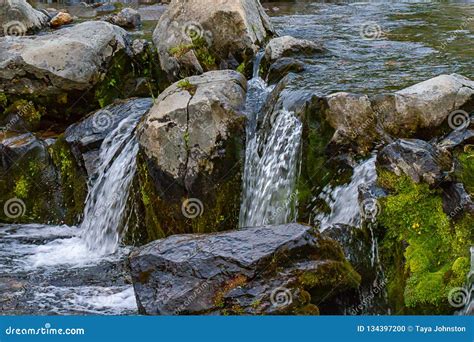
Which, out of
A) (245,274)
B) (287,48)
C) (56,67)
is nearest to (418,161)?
(245,274)

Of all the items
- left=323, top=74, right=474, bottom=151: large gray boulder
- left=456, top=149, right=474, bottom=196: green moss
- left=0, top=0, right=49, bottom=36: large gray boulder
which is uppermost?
left=0, top=0, right=49, bottom=36: large gray boulder

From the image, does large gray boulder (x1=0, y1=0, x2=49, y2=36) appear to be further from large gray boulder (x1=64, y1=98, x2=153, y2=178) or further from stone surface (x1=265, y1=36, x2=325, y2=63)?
stone surface (x1=265, y1=36, x2=325, y2=63)

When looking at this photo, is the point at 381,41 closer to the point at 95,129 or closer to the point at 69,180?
the point at 95,129

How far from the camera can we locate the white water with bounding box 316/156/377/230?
7.16m

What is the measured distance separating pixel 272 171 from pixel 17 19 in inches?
389

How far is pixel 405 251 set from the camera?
6.43 m

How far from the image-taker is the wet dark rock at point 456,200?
6266mm

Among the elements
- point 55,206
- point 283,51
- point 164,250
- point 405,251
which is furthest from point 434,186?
point 55,206

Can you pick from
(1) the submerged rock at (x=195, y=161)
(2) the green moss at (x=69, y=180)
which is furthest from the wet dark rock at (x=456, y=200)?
(2) the green moss at (x=69, y=180)

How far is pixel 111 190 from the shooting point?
9758 mm

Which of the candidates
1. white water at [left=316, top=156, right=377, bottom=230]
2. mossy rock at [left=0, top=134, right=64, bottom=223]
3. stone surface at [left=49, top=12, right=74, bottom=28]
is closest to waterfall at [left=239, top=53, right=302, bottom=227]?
white water at [left=316, top=156, right=377, bottom=230]

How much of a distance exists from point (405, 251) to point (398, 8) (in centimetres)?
1303

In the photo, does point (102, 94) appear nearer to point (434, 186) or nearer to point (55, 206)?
point (55, 206)

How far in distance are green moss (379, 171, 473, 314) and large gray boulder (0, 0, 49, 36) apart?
451 inches
